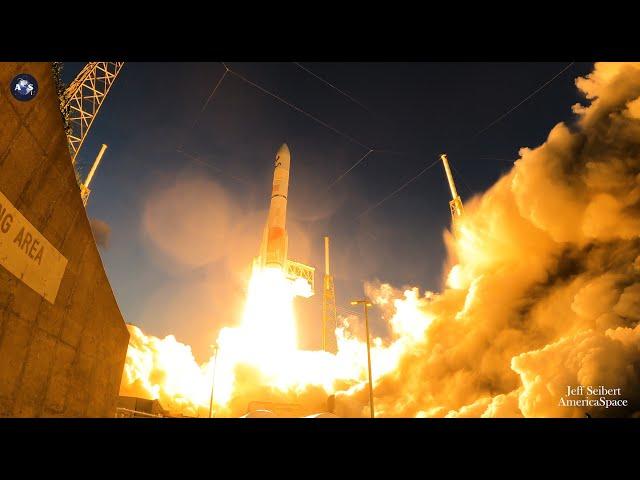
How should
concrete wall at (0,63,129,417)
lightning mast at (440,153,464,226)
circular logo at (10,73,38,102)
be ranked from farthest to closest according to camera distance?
lightning mast at (440,153,464,226), concrete wall at (0,63,129,417), circular logo at (10,73,38,102)

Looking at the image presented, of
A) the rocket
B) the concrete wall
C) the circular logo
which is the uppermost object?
the rocket

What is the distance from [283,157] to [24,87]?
39.0 m

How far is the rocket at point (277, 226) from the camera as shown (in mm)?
41750

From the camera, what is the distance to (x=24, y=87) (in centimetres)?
811

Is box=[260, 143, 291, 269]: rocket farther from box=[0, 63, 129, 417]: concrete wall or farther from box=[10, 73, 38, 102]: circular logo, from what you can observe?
box=[10, 73, 38, 102]: circular logo

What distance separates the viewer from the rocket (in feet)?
137

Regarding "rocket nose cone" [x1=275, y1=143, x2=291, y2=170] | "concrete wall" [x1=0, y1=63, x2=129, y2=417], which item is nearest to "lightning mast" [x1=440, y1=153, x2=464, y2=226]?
"rocket nose cone" [x1=275, y1=143, x2=291, y2=170]

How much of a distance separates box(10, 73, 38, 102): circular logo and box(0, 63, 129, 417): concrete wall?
115mm

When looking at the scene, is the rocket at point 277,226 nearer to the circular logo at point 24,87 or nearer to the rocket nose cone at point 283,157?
the rocket nose cone at point 283,157

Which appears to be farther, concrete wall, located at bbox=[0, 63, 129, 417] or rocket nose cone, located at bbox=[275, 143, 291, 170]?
rocket nose cone, located at bbox=[275, 143, 291, 170]
